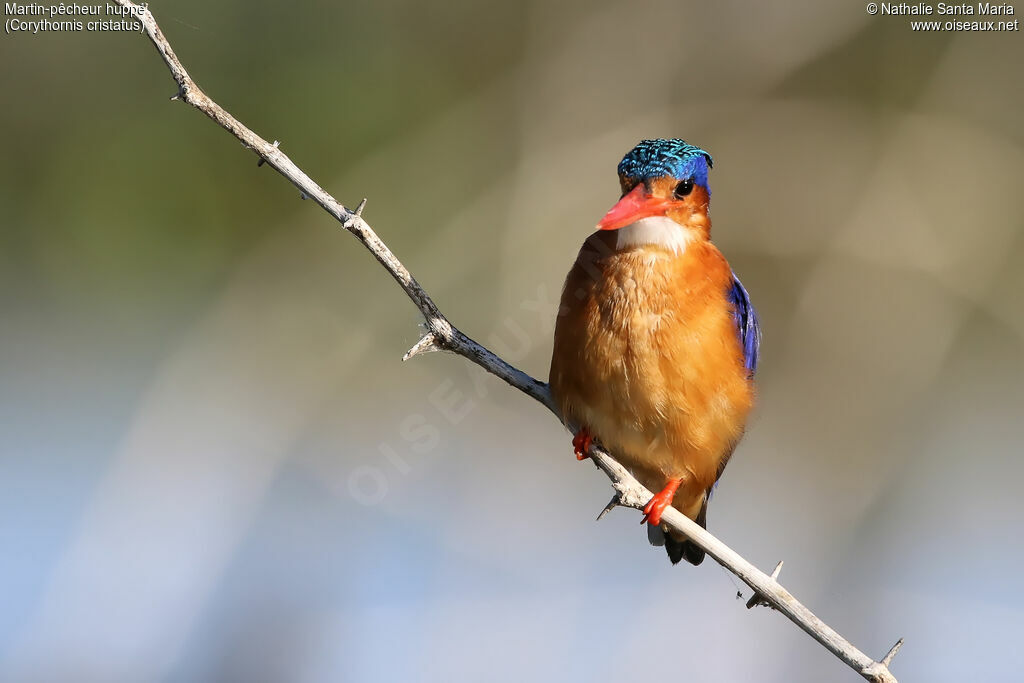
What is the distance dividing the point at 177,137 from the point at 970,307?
15.2 feet

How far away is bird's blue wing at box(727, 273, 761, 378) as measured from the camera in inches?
122

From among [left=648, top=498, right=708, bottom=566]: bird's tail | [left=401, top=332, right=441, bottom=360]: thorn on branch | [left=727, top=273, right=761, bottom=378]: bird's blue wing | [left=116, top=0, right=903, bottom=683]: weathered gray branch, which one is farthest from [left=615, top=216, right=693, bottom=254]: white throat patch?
[left=648, top=498, right=708, bottom=566]: bird's tail

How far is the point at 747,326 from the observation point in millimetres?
3166

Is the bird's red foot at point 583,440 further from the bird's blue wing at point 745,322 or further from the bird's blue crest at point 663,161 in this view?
the bird's blue crest at point 663,161

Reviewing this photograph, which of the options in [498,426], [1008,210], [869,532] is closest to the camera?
[1008,210]

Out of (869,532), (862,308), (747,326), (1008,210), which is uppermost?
(1008,210)

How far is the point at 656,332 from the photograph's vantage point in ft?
9.41

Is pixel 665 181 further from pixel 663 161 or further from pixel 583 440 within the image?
pixel 583 440

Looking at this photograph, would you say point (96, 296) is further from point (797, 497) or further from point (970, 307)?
point (970, 307)

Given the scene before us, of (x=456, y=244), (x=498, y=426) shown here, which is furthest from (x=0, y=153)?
(x=498, y=426)

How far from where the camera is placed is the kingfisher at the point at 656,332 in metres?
2.88

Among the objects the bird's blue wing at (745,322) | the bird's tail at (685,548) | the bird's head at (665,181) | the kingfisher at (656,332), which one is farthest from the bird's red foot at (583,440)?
the bird's tail at (685,548)

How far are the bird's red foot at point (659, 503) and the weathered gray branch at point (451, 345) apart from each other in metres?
0.14

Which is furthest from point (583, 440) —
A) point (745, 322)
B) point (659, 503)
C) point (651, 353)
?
point (745, 322)
